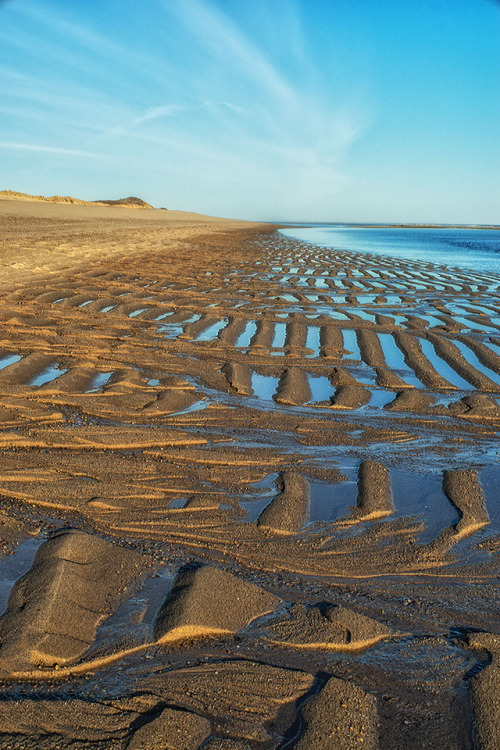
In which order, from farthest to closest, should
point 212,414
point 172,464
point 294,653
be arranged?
→ point 212,414
point 172,464
point 294,653

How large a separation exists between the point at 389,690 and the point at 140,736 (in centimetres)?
93

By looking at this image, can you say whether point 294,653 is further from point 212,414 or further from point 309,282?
point 309,282

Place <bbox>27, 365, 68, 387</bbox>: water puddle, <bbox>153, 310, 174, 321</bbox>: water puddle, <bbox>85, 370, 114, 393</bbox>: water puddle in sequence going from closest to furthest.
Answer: <bbox>85, 370, 114, 393</bbox>: water puddle
<bbox>27, 365, 68, 387</bbox>: water puddle
<bbox>153, 310, 174, 321</bbox>: water puddle

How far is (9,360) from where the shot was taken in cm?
645

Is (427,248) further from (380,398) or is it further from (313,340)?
(380,398)

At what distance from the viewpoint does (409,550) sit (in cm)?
321

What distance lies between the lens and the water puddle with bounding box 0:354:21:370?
20.5ft

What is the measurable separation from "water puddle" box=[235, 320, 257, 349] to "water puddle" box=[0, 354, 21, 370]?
2735mm

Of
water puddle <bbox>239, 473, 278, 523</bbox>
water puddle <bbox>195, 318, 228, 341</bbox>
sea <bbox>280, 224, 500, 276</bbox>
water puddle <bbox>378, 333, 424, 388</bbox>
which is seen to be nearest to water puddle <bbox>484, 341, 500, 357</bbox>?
water puddle <bbox>378, 333, 424, 388</bbox>

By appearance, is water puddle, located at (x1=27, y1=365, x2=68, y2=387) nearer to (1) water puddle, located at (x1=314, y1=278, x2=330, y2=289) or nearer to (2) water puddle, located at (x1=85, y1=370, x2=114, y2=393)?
(2) water puddle, located at (x1=85, y1=370, x2=114, y2=393)

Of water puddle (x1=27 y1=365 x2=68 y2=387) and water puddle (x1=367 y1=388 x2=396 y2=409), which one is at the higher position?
water puddle (x1=27 y1=365 x2=68 y2=387)

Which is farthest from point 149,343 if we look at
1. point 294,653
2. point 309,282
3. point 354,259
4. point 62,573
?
point 354,259

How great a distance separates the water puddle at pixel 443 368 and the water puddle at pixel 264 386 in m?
2.00

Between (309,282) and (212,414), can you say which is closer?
(212,414)
